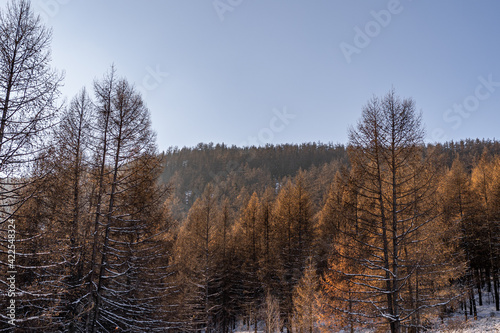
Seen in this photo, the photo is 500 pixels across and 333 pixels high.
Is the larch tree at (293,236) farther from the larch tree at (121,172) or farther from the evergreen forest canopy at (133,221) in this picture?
the larch tree at (121,172)

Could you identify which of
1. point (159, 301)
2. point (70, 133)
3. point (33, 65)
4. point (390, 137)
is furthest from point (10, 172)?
point (390, 137)

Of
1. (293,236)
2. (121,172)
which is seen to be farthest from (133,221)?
(293,236)

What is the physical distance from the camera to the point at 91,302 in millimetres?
9625

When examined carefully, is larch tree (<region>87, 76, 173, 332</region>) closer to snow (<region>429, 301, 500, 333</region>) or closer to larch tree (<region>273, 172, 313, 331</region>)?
snow (<region>429, 301, 500, 333</region>)

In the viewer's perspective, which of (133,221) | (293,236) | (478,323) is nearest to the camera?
(133,221)

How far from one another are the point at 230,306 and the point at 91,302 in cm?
2425

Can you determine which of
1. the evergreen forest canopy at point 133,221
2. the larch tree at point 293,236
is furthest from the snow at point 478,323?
the larch tree at point 293,236

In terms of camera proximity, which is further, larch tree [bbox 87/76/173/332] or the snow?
the snow

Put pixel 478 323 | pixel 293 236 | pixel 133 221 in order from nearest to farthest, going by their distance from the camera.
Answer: pixel 133 221 < pixel 478 323 < pixel 293 236

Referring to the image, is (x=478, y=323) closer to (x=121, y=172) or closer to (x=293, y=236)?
(x=293, y=236)

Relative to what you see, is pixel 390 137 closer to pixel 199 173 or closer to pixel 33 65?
pixel 33 65

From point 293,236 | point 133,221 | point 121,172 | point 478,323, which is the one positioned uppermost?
point 121,172

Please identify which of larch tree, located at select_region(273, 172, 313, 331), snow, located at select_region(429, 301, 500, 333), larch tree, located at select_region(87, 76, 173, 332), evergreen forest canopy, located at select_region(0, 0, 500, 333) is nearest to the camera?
evergreen forest canopy, located at select_region(0, 0, 500, 333)

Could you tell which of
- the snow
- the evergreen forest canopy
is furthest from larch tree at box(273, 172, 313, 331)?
the snow
